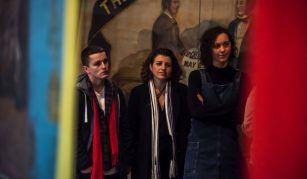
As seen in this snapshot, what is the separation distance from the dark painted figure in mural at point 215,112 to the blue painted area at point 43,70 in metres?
0.75

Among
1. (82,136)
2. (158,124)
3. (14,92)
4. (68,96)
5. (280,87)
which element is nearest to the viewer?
(280,87)

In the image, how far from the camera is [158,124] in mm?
1856

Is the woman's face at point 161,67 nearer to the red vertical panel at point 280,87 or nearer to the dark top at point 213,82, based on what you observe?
the dark top at point 213,82

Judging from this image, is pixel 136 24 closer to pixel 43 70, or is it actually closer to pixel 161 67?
pixel 161 67

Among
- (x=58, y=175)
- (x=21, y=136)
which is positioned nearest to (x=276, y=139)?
(x=58, y=175)

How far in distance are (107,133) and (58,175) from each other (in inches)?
36.0

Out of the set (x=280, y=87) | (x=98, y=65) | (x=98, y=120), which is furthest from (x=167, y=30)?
(x=280, y=87)

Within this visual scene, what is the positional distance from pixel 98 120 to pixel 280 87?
1.13 m

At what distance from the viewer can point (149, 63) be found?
1.93 meters

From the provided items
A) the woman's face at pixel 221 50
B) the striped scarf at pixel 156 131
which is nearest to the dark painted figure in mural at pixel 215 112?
the woman's face at pixel 221 50

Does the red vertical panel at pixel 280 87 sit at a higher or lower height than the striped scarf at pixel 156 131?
higher

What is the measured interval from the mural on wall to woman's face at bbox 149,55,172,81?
0.28 m

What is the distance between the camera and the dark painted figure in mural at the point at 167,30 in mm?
2148

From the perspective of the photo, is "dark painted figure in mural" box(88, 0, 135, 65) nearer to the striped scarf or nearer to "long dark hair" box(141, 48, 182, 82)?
"long dark hair" box(141, 48, 182, 82)
